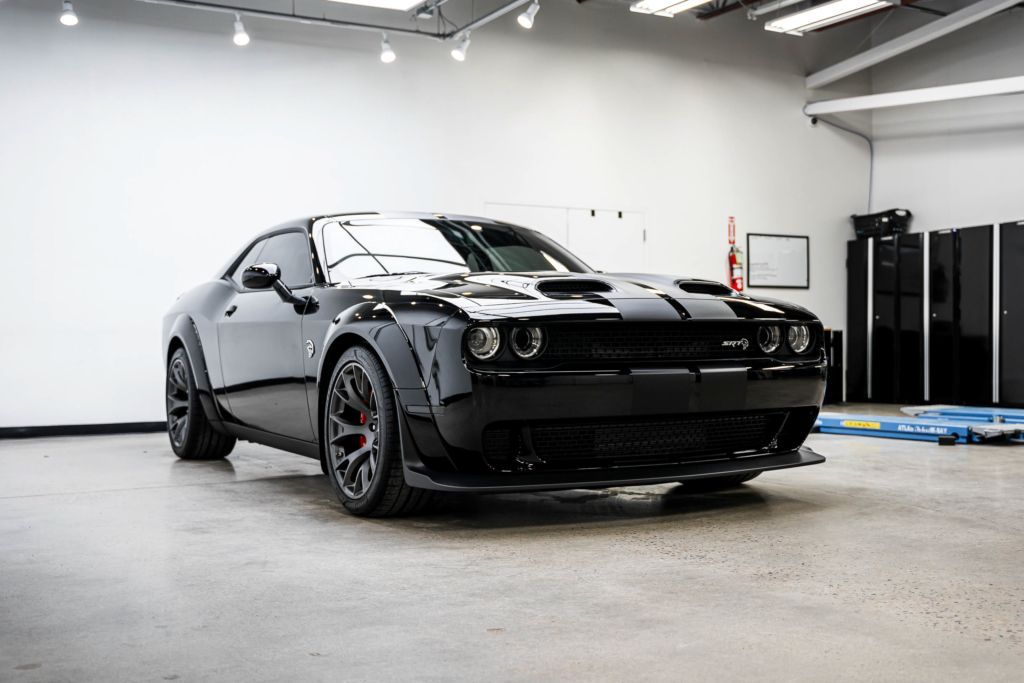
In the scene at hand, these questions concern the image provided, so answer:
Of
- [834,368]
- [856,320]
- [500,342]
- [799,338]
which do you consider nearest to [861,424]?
[799,338]

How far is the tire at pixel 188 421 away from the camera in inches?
220

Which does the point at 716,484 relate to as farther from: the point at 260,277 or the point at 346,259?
the point at 260,277

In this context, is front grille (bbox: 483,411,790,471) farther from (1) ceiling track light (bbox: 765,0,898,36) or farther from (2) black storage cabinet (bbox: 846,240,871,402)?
(2) black storage cabinet (bbox: 846,240,871,402)

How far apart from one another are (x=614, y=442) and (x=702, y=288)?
2.68 ft

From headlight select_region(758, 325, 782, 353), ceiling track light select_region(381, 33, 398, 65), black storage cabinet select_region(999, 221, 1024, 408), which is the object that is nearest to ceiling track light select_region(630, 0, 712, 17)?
ceiling track light select_region(381, 33, 398, 65)

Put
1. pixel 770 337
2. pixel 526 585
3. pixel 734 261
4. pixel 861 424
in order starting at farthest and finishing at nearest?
pixel 734 261
pixel 861 424
pixel 770 337
pixel 526 585

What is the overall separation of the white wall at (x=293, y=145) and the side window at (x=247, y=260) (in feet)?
12.1

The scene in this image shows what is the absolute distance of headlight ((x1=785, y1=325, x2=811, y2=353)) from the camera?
3.83m

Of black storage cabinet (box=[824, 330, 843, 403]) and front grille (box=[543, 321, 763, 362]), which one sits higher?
front grille (box=[543, 321, 763, 362])

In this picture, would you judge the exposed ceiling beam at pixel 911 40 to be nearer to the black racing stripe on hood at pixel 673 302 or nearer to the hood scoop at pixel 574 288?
the black racing stripe on hood at pixel 673 302

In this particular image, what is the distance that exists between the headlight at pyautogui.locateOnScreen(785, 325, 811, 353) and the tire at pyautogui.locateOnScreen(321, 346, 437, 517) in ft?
4.73

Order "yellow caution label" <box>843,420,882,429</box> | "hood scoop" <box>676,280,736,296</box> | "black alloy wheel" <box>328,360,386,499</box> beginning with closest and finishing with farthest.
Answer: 1. "black alloy wheel" <box>328,360,386,499</box>
2. "hood scoop" <box>676,280,736,296</box>
3. "yellow caution label" <box>843,420,882,429</box>

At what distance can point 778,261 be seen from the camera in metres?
12.2

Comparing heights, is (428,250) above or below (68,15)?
below
